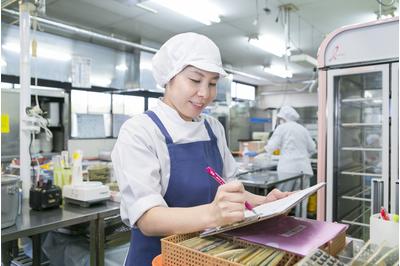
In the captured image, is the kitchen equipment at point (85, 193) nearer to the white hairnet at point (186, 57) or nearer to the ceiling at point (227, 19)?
the white hairnet at point (186, 57)

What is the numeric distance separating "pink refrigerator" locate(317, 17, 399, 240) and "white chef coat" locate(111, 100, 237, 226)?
1752mm

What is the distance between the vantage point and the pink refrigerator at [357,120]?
7.59 feet

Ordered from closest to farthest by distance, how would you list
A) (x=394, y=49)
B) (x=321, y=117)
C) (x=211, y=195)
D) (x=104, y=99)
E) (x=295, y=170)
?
1. (x=211, y=195)
2. (x=394, y=49)
3. (x=321, y=117)
4. (x=295, y=170)
5. (x=104, y=99)

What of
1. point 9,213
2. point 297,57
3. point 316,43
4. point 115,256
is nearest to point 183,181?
point 9,213

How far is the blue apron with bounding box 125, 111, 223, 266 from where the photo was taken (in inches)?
41.6

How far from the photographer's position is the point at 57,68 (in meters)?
5.06

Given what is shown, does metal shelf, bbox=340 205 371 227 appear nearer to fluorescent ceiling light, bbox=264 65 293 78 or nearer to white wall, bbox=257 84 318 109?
fluorescent ceiling light, bbox=264 65 293 78

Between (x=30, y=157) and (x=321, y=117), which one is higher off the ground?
(x=321, y=117)

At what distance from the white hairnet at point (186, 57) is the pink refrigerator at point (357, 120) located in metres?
1.77

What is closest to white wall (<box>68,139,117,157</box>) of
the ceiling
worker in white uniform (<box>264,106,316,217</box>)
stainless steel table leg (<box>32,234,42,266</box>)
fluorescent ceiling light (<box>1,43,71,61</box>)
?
fluorescent ceiling light (<box>1,43,71,61</box>)

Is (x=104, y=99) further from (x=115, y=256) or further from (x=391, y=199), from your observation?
(x=391, y=199)

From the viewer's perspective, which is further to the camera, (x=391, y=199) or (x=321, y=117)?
(x=321, y=117)

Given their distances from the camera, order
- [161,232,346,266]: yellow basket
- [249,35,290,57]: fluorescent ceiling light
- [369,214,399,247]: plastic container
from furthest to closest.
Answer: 1. [249,35,290,57]: fluorescent ceiling light
2. [369,214,399,247]: plastic container
3. [161,232,346,266]: yellow basket

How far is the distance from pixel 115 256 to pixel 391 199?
2.14 metres
